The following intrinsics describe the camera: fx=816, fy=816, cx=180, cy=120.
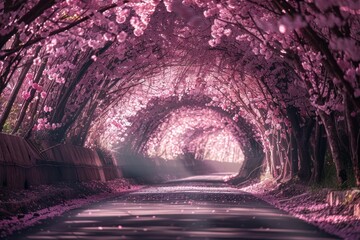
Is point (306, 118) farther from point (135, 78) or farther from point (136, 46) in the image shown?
point (135, 78)

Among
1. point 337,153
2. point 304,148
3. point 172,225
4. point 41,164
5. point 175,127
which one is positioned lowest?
point 172,225

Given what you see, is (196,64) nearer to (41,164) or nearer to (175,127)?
(41,164)

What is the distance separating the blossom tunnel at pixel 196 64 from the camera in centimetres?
1700

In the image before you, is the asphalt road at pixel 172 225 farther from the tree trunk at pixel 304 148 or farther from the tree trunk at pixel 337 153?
the tree trunk at pixel 304 148

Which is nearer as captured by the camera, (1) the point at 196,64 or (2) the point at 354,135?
(2) the point at 354,135

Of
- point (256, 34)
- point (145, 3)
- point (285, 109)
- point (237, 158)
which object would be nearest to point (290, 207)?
point (256, 34)

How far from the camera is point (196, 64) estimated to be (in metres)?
36.6

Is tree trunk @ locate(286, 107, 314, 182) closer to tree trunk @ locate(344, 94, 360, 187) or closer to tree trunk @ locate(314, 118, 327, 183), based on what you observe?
tree trunk @ locate(314, 118, 327, 183)

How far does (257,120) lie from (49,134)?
17.0 meters

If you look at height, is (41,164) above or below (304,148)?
below

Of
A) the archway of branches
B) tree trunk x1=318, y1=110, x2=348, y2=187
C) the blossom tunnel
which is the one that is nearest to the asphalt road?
tree trunk x1=318, y1=110, x2=348, y2=187

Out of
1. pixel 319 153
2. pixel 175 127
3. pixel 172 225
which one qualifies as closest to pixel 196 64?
pixel 319 153

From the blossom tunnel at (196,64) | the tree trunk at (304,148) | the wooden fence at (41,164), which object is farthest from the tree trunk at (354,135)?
the tree trunk at (304,148)

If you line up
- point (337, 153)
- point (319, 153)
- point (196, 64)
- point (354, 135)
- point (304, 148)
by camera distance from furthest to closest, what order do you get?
point (196, 64) < point (304, 148) < point (319, 153) < point (337, 153) < point (354, 135)
